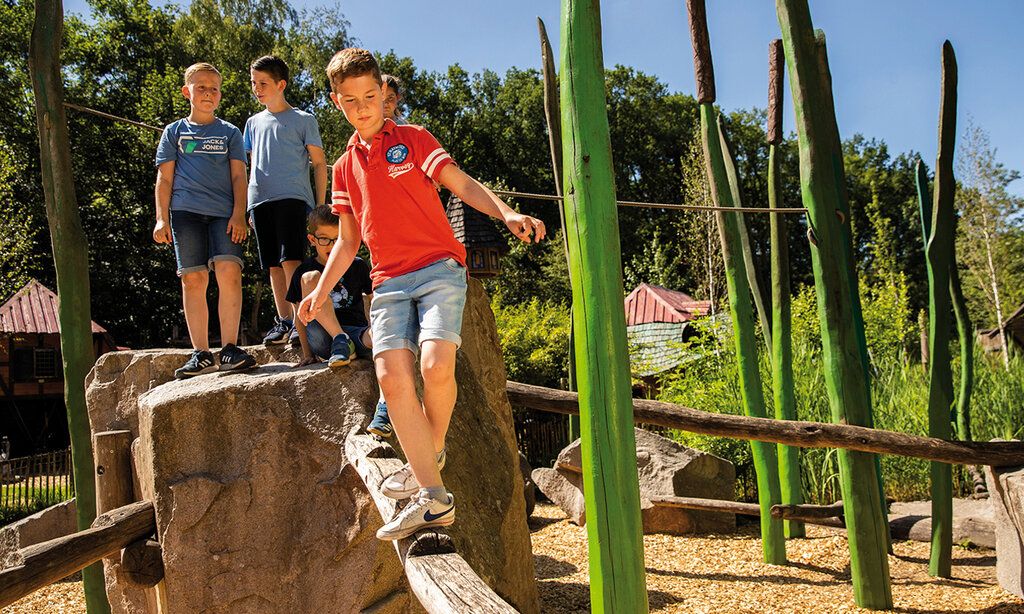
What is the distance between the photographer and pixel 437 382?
2594 millimetres

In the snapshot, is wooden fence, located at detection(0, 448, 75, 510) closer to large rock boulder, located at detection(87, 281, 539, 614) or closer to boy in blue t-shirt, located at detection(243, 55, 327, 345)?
boy in blue t-shirt, located at detection(243, 55, 327, 345)

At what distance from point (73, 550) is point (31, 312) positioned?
13672mm

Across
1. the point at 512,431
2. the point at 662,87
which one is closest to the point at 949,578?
the point at 512,431

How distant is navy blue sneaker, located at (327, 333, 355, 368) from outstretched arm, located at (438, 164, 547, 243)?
4.06ft

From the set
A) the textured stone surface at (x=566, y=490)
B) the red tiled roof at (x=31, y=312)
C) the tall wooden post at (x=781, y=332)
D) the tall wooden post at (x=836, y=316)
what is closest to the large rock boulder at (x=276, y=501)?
the tall wooden post at (x=836, y=316)

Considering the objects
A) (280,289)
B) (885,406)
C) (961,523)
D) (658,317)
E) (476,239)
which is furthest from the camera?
(658,317)

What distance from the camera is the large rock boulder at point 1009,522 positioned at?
4246 mm

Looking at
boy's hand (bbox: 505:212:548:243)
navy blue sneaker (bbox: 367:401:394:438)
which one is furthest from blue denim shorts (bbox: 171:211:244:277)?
boy's hand (bbox: 505:212:548:243)

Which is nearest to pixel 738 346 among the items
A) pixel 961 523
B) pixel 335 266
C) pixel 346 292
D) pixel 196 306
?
pixel 961 523

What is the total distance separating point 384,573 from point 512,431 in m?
1.13

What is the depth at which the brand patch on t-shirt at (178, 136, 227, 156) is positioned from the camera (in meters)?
4.32

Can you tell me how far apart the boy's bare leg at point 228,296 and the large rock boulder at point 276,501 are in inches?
14.1

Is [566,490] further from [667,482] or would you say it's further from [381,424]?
[381,424]

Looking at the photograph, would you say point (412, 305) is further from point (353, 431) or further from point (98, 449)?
point (98, 449)
